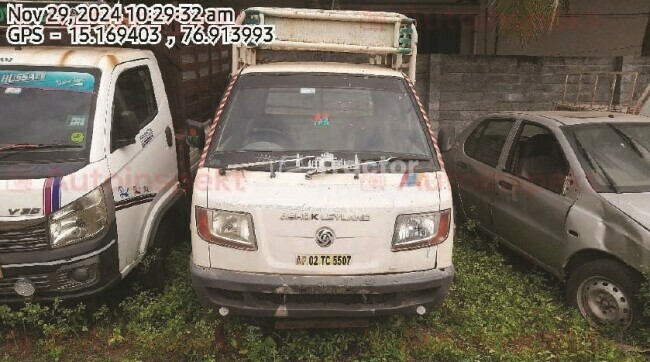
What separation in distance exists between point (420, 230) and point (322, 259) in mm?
672

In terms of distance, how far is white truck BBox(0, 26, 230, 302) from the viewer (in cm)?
351

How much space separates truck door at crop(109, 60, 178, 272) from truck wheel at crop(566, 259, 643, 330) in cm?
356

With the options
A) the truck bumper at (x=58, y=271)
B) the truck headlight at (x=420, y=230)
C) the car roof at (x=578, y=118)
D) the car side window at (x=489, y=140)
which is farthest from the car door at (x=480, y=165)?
the truck bumper at (x=58, y=271)

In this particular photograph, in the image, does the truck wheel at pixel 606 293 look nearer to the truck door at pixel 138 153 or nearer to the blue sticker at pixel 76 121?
the truck door at pixel 138 153

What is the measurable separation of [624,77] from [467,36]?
13.2ft

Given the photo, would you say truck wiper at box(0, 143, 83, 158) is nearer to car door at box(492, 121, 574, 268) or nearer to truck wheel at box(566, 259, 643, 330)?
car door at box(492, 121, 574, 268)

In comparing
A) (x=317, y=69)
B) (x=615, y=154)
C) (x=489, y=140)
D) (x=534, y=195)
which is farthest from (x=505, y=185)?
(x=317, y=69)

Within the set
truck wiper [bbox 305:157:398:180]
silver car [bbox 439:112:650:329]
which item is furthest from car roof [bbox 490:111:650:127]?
truck wiper [bbox 305:157:398:180]

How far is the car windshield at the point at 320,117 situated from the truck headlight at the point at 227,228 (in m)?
0.52

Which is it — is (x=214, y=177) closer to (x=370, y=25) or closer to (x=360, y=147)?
(x=360, y=147)

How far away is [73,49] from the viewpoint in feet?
14.6

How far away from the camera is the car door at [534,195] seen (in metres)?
4.51

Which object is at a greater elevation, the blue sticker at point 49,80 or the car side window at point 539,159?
the blue sticker at point 49,80

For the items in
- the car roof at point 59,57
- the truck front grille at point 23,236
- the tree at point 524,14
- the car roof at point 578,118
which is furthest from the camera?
the tree at point 524,14
